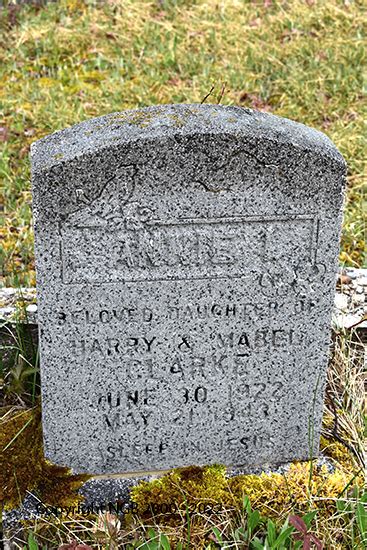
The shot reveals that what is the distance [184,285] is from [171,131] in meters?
0.53

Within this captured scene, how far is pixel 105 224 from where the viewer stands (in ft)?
7.63

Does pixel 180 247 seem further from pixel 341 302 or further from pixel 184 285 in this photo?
pixel 341 302

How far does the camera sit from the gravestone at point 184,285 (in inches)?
88.5

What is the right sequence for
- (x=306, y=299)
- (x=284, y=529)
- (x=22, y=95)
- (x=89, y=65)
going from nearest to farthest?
1. (x=284, y=529)
2. (x=306, y=299)
3. (x=22, y=95)
4. (x=89, y=65)

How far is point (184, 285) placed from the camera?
246cm

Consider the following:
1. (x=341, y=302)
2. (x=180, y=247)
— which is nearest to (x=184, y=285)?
(x=180, y=247)

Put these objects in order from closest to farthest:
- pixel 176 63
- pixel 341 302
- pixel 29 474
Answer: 1. pixel 29 474
2. pixel 341 302
3. pixel 176 63

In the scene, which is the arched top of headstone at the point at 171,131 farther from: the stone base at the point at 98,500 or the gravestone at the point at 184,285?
the stone base at the point at 98,500

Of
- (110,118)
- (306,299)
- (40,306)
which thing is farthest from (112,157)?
(306,299)

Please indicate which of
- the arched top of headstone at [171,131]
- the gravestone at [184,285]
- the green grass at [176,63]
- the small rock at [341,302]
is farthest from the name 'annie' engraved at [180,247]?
the green grass at [176,63]

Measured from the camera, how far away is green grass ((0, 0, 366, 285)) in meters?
5.51

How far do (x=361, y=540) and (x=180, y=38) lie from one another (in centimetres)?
526

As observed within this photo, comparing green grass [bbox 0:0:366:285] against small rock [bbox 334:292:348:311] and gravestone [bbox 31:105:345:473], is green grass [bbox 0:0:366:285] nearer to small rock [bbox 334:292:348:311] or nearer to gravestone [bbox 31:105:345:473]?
small rock [bbox 334:292:348:311]

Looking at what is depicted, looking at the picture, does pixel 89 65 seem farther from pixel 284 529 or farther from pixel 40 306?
pixel 284 529
